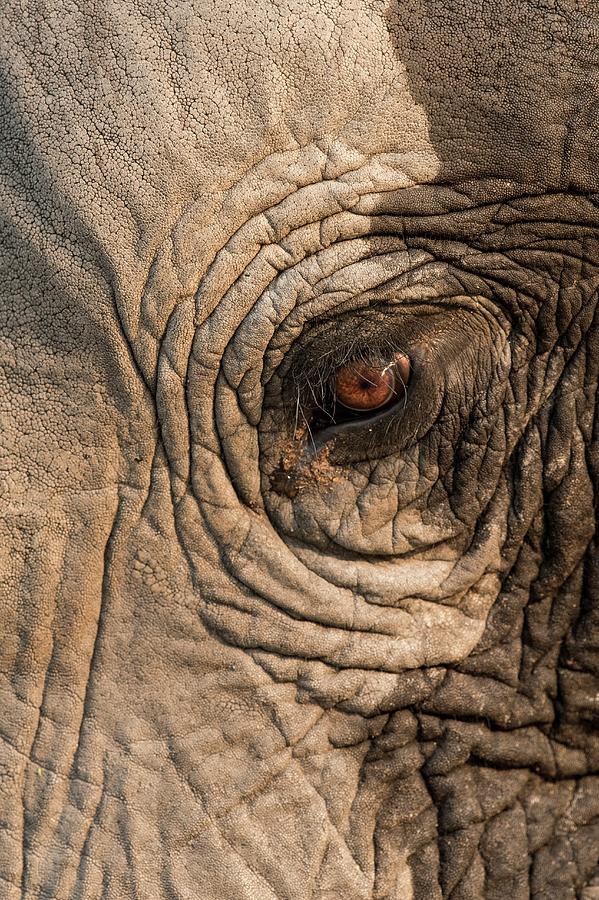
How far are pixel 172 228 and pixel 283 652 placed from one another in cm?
96

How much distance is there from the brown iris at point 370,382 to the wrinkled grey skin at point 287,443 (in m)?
0.04

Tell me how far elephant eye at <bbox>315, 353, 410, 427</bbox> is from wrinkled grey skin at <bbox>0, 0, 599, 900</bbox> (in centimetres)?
3

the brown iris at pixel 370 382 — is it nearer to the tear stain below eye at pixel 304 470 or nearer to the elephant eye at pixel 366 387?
the elephant eye at pixel 366 387

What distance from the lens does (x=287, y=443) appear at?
99.3 inches

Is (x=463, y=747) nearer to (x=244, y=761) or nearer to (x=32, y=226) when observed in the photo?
(x=244, y=761)

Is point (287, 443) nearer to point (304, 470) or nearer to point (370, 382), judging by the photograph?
point (304, 470)

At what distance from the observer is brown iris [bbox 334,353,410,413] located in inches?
97.0

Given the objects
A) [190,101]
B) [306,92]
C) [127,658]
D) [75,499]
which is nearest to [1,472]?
[75,499]

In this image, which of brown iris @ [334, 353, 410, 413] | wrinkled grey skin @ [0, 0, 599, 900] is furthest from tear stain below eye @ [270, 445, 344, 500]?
brown iris @ [334, 353, 410, 413]

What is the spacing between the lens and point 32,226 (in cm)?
233

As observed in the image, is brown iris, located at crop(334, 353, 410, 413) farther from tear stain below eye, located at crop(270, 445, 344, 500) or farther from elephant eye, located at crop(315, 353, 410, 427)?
tear stain below eye, located at crop(270, 445, 344, 500)

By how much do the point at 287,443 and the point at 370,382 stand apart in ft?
0.75

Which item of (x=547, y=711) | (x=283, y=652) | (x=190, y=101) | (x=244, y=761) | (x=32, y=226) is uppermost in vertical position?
(x=190, y=101)

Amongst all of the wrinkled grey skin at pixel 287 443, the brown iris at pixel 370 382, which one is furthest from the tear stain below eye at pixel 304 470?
the brown iris at pixel 370 382
